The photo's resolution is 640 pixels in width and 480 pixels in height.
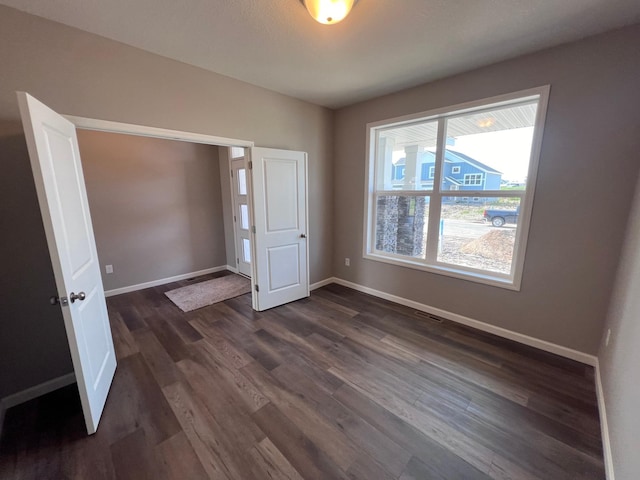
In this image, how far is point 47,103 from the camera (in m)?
1.78

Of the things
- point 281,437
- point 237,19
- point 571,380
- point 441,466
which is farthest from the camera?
point 571,380

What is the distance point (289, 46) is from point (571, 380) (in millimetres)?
3434

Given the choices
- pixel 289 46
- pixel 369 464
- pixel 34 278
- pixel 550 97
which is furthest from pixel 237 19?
pixel 369 464

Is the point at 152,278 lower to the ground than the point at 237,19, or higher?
lower

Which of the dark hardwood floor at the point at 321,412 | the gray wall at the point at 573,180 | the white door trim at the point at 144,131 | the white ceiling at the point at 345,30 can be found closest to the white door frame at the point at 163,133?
the white door trim at the point at 144,131

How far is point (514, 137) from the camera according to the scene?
240 centimetres

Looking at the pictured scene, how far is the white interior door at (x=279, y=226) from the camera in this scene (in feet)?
9.80

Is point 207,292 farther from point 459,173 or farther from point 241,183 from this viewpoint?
point 459,173

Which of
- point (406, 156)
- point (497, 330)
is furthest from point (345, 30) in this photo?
Result: point (497, 330)

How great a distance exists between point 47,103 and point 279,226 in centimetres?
213

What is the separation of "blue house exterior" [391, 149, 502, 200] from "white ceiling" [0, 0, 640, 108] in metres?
0.83

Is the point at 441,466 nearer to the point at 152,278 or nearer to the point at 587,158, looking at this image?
the point at 587,158

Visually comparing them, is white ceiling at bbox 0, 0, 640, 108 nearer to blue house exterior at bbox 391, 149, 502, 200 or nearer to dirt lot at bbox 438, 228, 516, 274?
blue house exterior at bbox 391, 149, 502, 200

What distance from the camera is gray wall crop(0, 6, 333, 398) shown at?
167 centimetres
